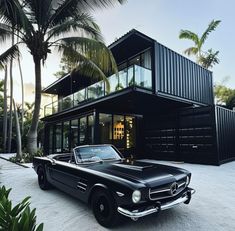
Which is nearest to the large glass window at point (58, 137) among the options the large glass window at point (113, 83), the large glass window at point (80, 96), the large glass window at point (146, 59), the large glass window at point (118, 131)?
the large glass window at point (80, 96)

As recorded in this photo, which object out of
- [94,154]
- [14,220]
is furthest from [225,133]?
[14,220]

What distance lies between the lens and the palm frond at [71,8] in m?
10.2

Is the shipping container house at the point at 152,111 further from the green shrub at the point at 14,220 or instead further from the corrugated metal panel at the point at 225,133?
the green shrub at the point at 14,220

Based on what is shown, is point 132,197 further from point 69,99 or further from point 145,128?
point 69,99

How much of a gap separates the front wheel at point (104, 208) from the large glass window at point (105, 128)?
883 centimetres

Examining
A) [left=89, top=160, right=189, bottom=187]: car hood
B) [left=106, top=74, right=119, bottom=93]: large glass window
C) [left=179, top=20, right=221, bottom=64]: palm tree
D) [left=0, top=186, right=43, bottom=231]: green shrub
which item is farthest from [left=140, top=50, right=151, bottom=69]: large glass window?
[left=179, top=20, right=221, bottom=64]: palm tree

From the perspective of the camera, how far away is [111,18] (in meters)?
12.4

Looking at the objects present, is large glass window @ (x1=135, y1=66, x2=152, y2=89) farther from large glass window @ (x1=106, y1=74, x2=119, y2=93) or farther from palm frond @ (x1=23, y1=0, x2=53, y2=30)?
palm frond @ (x1=23, y1=0, x2=53, y2=30)

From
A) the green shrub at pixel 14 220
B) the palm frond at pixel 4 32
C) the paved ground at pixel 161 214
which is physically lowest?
the paved ground at pixel 161 214

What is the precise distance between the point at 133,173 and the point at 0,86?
1027 inches

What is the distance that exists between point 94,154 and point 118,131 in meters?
8.41

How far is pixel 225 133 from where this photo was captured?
1179 cm

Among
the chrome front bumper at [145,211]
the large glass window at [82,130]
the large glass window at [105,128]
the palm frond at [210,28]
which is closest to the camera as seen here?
the chrome front bumper at [145,211]

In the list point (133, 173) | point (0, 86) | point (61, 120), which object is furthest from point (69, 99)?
point (0, 86)
